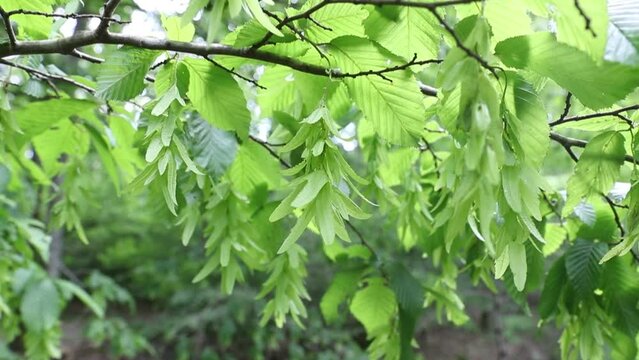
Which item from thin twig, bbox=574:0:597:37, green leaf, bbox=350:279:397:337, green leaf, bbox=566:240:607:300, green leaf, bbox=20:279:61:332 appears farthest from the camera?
green leaf, bbox=20:279:61:332

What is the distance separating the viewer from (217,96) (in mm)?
821

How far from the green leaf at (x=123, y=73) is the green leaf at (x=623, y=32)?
1.87 ft

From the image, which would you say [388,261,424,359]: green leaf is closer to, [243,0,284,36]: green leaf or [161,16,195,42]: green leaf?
[161,16,195,42]: green leaf

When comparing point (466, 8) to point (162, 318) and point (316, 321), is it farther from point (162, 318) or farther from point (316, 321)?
point (162, 318)

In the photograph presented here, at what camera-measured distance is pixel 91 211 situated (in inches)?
236

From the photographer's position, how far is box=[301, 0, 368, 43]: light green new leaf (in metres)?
0.74

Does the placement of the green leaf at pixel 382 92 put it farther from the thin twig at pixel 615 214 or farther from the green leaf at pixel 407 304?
the green leaf at pixel 407 304

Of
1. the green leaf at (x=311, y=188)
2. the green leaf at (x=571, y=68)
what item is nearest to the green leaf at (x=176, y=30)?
the green leaf at (x=311, y=188)

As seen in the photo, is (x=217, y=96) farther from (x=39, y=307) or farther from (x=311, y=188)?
(x=39, y=307)

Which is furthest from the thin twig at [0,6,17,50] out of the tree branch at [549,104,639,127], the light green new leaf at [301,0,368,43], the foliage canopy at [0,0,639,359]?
the tree branch at [549,104,639,127]

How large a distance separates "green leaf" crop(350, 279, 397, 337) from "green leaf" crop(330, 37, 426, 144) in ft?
2.02

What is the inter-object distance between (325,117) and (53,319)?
187 centimetres

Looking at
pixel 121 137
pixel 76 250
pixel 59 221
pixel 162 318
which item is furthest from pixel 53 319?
pixel 76 250

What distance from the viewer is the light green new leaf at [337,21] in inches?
29.1
